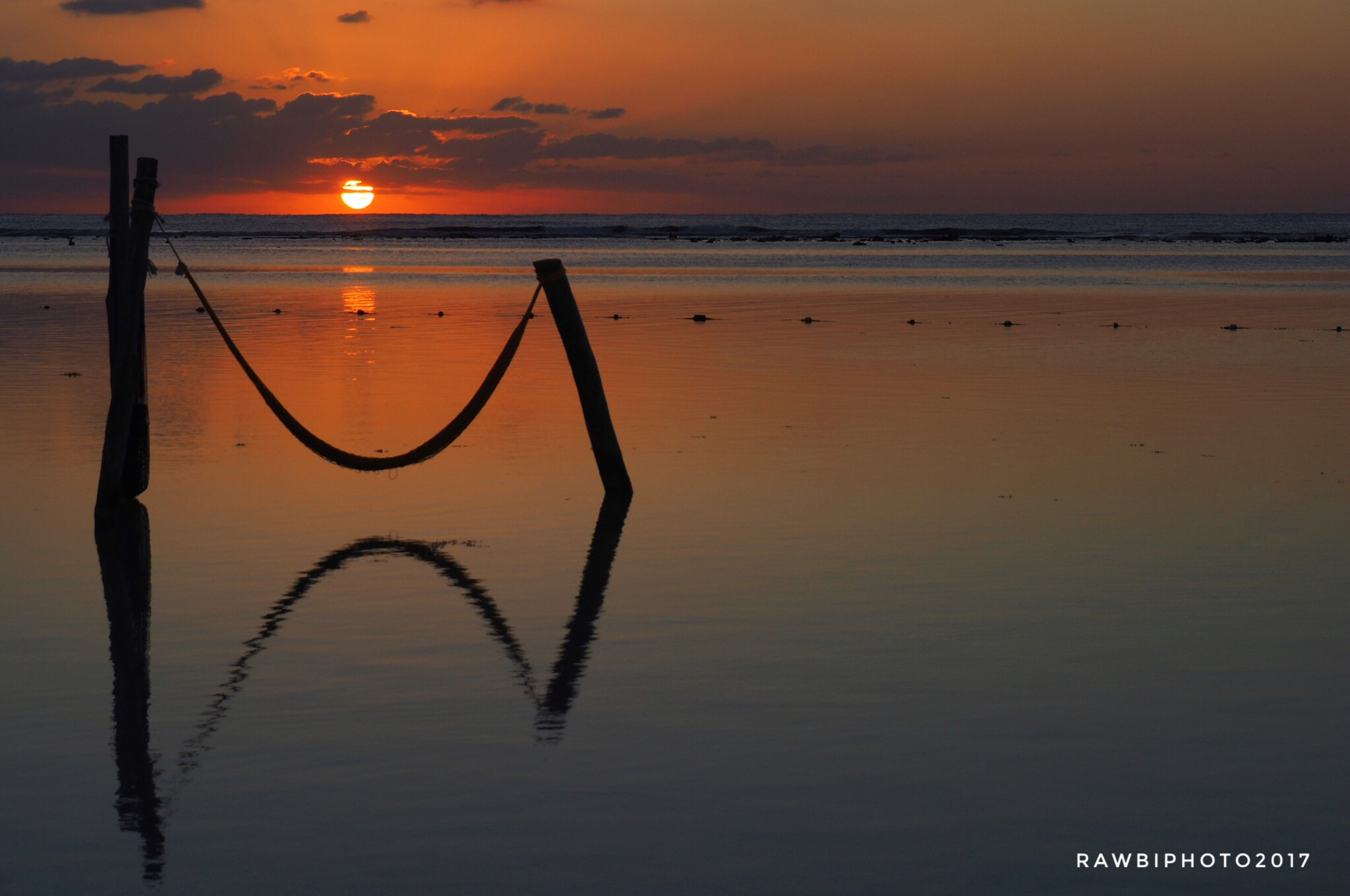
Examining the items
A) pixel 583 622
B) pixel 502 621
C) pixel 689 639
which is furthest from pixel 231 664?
pixel 689 639

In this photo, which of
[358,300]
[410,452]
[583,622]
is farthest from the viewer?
[358,300]

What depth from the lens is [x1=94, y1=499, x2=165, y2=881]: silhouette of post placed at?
16.9 ft

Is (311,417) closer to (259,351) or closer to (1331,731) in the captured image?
(259,351)

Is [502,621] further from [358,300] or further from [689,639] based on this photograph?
[358,300]

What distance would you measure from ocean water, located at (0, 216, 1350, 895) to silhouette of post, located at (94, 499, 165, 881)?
2 centimetres

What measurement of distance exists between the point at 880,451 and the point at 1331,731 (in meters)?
7.09

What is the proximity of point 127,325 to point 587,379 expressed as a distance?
339cm

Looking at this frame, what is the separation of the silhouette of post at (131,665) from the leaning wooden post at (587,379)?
3.25 meters

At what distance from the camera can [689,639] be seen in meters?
7.36

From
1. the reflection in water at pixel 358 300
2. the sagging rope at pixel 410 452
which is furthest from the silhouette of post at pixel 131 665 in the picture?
the reflection in water at pixel 358 300

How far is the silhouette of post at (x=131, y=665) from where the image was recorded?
514cm

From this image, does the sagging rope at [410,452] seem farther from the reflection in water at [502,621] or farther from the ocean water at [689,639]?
the reflection in water at [502,621]

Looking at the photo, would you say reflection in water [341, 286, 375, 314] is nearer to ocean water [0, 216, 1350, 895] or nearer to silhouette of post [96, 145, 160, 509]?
ocean water [0, 216, 1350, 895]

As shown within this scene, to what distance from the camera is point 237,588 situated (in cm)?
834
